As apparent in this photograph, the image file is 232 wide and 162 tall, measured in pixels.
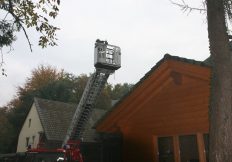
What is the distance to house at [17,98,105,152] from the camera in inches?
1065

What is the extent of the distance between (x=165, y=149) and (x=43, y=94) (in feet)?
121

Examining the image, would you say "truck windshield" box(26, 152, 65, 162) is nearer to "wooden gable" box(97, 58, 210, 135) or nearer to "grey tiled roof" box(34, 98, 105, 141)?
"wooden gable" box(97, 58, 210, 135)

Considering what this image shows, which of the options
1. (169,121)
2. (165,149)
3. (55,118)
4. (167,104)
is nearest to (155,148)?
(165,149)

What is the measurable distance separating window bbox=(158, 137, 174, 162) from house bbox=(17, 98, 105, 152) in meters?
16.1

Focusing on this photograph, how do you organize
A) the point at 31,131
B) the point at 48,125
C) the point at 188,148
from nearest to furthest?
the point at 188,148
the point at 48,125
the point at 31,131

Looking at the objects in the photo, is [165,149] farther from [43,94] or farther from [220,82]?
[43,94]

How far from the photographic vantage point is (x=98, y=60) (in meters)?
20.7

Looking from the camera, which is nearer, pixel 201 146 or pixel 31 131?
pixel 201 146

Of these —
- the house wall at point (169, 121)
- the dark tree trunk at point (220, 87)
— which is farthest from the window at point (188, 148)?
the dark tree trunk at point (220, 87)

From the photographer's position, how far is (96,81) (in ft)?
67.7

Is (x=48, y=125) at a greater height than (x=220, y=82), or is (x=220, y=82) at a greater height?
(x=48, y=125)

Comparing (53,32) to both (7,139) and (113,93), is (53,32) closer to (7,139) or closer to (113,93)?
(7,139)

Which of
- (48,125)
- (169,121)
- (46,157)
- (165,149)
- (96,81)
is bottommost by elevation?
(46,157)

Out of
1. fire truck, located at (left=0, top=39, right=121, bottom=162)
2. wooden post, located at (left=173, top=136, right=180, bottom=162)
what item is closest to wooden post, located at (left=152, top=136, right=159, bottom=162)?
wooden post, located at (left=173, top=136, right=180, bottom=162)
